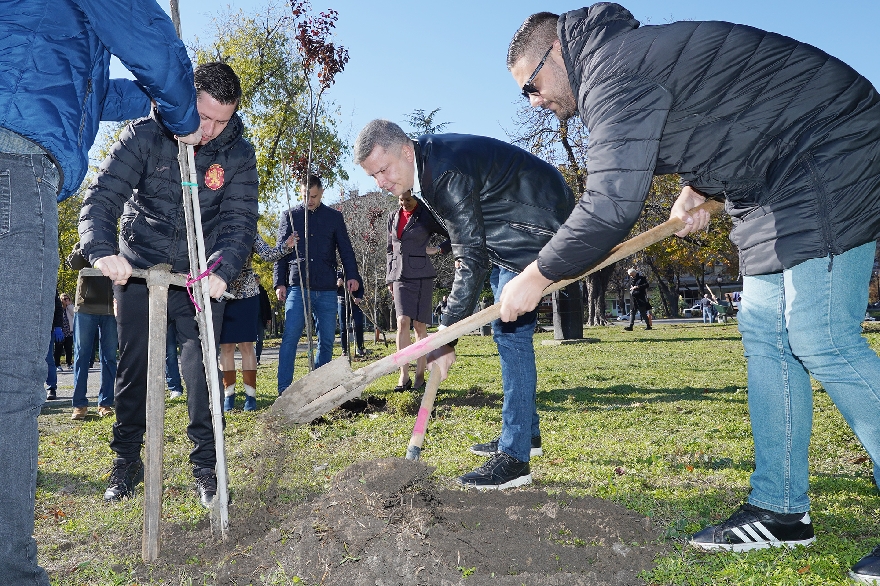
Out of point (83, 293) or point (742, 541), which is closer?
point (742, 541)

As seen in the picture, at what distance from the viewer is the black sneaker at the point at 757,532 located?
8.23 ft

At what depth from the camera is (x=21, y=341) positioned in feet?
6.05

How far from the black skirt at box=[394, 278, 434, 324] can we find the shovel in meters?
4.18

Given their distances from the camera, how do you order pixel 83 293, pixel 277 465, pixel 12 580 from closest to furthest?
pixel 12 580 < pixel 277 465 < pixel 83 293

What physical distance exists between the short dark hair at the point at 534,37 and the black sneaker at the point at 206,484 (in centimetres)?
240

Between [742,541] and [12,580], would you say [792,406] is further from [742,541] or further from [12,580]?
[12,580]

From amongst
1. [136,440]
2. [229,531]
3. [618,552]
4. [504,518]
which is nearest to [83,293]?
[136,440]

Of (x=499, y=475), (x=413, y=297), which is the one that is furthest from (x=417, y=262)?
(x=499, y=475)

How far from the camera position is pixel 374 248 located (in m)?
25.7

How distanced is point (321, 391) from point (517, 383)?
113 cm

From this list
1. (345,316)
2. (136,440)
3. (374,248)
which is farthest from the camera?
(374,248)

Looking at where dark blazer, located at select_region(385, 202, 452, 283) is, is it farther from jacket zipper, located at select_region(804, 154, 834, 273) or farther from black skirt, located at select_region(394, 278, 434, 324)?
jacket zipper, located at select_region(804, 154, 834, 273)

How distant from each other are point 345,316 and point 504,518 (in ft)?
31.7

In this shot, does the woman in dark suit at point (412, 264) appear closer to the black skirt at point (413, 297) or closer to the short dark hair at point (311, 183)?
the black skirt at point (413, 297)
